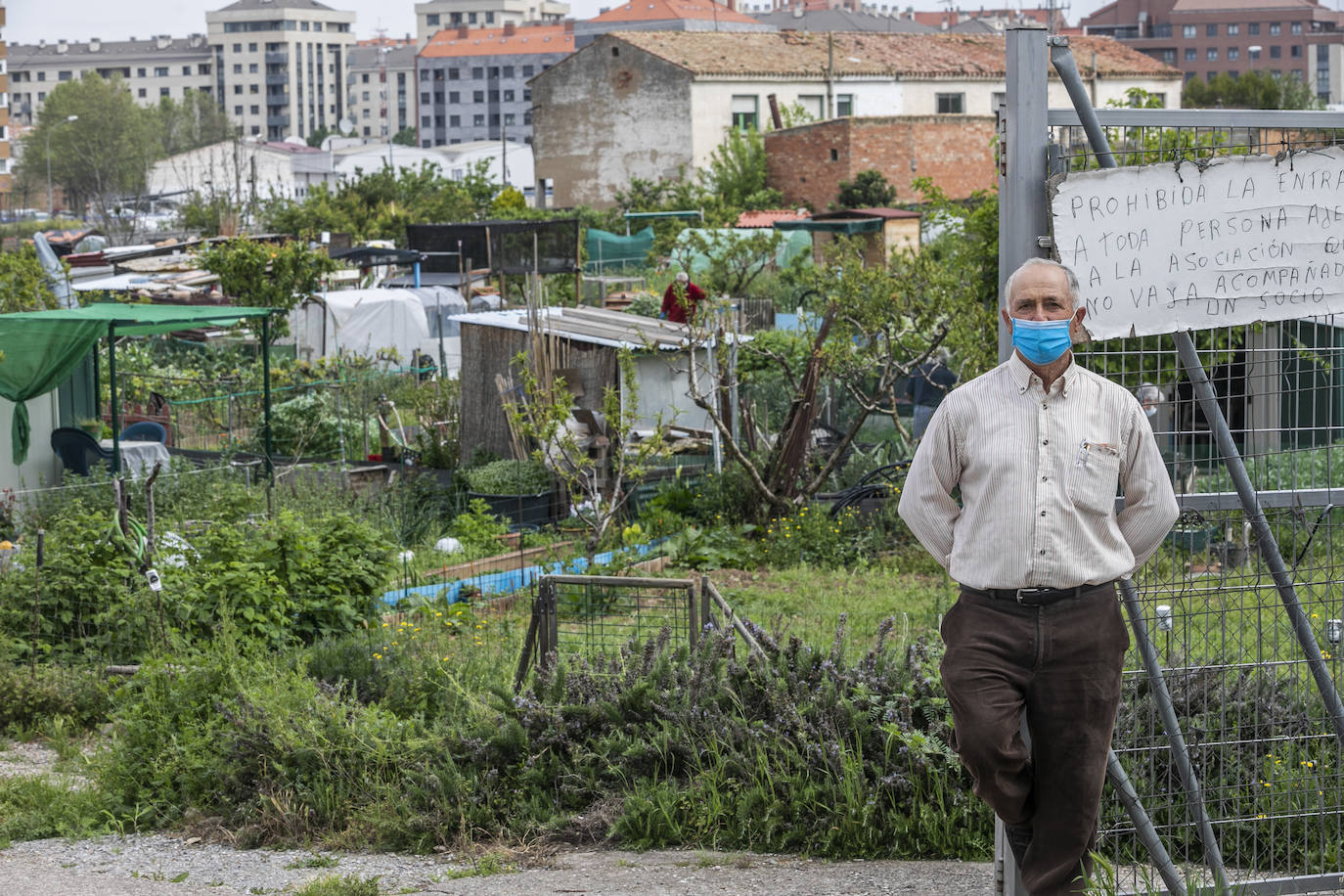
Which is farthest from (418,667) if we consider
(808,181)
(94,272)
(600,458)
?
(808,181)

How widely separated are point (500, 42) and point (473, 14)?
41.7m

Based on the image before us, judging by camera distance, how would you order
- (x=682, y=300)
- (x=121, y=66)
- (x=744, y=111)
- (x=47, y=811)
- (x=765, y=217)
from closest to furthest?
(x=47, y=811) < (x=682, y=300) < (x=765, y=217) < (x=744, y=111) < (x=121, y=66)

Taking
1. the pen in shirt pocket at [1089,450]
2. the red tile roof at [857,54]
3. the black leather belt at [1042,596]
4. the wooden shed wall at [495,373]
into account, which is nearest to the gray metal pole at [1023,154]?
the pen in shirt pocket at [1089,450]

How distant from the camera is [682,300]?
11523mm

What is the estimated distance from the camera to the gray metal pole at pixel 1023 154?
3.41m

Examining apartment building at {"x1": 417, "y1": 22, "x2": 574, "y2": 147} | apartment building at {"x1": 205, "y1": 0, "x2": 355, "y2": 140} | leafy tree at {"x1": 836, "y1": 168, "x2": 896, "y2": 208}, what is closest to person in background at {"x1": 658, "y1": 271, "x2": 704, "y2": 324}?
leafy tree at {"x1": 836, "y1": 168, "x2": 896, "y2": 208}

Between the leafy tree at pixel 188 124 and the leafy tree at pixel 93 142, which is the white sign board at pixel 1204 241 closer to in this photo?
the leafy tree at pixel 93 142

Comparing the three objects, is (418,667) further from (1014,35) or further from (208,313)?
(208,313)

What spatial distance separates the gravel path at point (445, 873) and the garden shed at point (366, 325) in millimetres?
18646

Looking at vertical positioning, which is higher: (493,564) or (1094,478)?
(1094,478)

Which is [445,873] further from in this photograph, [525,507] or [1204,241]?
[525,507]

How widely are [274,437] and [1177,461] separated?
45.3 ft

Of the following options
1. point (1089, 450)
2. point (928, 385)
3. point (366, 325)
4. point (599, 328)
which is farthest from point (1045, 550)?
point (366, 325)

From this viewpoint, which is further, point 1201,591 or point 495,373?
point 495,373
